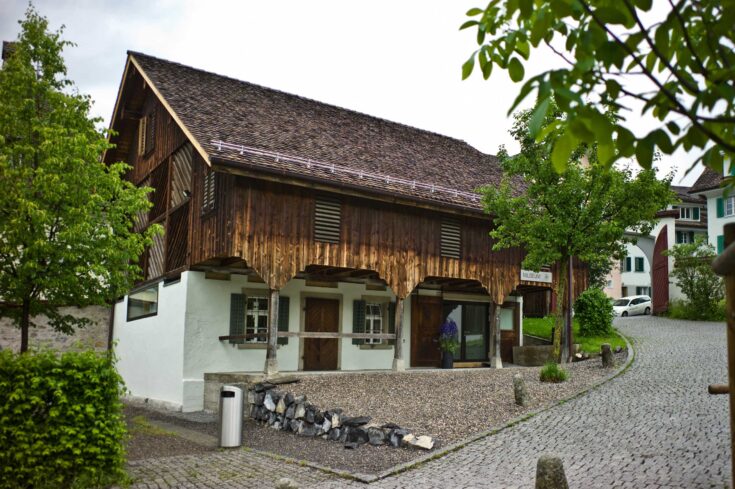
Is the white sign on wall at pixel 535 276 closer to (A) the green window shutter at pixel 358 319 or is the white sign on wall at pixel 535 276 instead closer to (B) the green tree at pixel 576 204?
(B) the green tree at pixel 576 204

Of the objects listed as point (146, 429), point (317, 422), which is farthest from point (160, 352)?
Answer: point (317, 422)

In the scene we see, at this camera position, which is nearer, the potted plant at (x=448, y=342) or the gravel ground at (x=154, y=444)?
the gravel ground at (x=154, y=444)

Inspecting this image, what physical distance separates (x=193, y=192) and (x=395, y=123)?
9.82 m

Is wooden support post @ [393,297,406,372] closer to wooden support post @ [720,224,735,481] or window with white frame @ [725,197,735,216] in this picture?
wooden support post @ [720,224,735,481]

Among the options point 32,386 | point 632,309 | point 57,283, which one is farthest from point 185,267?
point 632,309

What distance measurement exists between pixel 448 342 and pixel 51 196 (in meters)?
12.8

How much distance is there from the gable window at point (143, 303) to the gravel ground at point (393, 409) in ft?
12.0

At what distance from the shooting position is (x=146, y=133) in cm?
2259

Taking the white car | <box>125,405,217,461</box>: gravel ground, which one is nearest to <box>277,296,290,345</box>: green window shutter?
<box>125,405,217,461</box>: gravel ground

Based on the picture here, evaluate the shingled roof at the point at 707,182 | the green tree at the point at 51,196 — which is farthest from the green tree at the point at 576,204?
the shingled roof at the point at 707,182

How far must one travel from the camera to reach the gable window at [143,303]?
1986cm

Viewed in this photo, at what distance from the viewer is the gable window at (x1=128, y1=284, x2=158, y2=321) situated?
65.2 ft

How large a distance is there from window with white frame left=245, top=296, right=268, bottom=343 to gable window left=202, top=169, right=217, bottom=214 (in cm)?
273

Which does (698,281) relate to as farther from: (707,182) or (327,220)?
(327,220)
